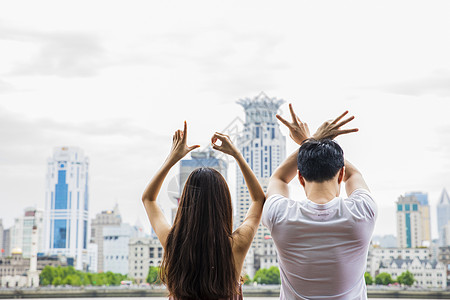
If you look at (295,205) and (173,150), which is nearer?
(295,205)

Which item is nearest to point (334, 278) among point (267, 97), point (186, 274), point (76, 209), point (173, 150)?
point (186, 274)

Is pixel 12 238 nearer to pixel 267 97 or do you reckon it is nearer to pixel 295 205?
pixel 267 97

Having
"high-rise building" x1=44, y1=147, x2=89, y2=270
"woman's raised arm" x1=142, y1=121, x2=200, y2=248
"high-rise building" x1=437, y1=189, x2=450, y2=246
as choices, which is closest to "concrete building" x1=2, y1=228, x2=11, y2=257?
"high-rise building" x1=44, y1=147, x2=89, y2=270

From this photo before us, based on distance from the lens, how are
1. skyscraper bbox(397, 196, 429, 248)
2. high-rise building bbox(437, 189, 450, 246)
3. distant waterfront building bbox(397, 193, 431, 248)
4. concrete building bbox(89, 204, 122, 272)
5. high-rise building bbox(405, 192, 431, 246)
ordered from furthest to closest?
1. concrete building bbox(89, 204, 122, 272)
2. high-rise building bbox(437, 189, 450, 246)
3. high-rise building bbox(405, 192, 431, 246)
4. distant waterfront building bbox(397, 193, 431, 248)
5. skyscraper bbox(397, 196, 429, 248)

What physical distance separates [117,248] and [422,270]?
20.4 m

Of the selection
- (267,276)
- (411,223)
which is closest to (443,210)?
(411,223)

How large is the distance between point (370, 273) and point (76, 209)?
42333 millimetres

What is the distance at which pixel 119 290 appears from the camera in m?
25.7

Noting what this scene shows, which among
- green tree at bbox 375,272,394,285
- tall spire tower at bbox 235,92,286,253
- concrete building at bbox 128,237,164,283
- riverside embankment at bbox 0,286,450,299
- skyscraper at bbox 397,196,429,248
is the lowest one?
riverside embankment at bbox 0,286,450,299

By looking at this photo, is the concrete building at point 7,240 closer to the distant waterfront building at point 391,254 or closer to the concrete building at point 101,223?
the concrete building at point 101,223

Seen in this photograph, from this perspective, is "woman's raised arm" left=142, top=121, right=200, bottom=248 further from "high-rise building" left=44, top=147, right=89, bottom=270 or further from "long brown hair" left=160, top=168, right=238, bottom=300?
"high-rise building" left=44, top=147, right=89, bottom=270

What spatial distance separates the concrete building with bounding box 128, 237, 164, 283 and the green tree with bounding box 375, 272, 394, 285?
10.4 metres

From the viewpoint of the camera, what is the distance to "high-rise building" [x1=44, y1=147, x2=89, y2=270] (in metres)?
58.6

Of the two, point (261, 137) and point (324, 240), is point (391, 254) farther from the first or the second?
point (324, 240)
